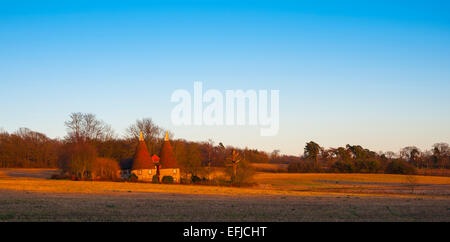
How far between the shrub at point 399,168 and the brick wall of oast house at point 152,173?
52762mm

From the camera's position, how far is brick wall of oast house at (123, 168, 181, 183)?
5047cm

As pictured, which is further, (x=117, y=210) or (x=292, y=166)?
(x=292, y=166)

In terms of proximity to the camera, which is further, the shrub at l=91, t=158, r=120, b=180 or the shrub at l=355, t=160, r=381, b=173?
the shrub at l=355, t=160, r=381, b=173

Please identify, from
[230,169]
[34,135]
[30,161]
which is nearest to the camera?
[230,169]

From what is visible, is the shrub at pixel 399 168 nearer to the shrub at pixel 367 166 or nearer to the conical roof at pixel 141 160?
the shrub at pixel 367 166

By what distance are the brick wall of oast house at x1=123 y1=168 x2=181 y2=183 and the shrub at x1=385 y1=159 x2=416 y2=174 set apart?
2077 inches

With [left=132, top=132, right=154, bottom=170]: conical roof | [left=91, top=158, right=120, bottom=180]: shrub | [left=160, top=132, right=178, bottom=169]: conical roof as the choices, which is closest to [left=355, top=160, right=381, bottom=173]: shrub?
[left=160, top=132, right=178, bottom=169]: conical roof

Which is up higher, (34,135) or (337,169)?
(34,135)

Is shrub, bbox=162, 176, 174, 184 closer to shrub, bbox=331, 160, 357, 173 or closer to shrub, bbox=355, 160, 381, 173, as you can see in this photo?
shrub, bbox=331, 160, 357, 173
